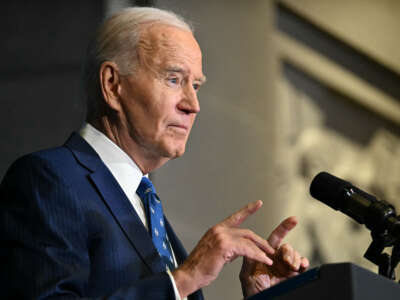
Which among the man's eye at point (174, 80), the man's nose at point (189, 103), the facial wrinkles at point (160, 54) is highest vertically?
the facial wrinkles at point (160, 54)

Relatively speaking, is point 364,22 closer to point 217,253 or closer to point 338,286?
point 217,253

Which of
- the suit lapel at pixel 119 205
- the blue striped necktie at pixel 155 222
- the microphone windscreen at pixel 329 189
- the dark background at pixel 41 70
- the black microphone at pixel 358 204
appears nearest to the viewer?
the black microphone at pixel 358 204

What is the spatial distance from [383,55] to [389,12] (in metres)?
0.34

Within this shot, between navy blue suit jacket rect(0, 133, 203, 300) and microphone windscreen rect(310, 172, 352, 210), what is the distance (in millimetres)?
455

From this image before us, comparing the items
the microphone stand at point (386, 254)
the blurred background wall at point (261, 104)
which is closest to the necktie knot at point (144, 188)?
the blurred background wall at point (261, 104)

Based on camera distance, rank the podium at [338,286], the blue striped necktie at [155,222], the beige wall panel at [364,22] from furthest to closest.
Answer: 1. the beige wall panel at [364,22]
2. the blue striped necktie at [155,222]
3. the podium at [338,286]

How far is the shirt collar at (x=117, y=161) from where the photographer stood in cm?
218

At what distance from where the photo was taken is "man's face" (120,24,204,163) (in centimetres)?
224

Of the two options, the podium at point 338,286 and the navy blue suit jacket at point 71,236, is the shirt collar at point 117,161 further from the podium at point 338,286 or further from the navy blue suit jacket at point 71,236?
the podium at point 338,286

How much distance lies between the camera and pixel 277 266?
217cm

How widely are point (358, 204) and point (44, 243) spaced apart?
781 millimetres

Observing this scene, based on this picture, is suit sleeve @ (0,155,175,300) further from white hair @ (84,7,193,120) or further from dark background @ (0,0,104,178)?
dark background @ (0,0,104,178)

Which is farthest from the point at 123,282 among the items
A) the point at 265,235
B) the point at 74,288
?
the point at 265,235

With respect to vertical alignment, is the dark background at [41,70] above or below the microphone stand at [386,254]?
below
